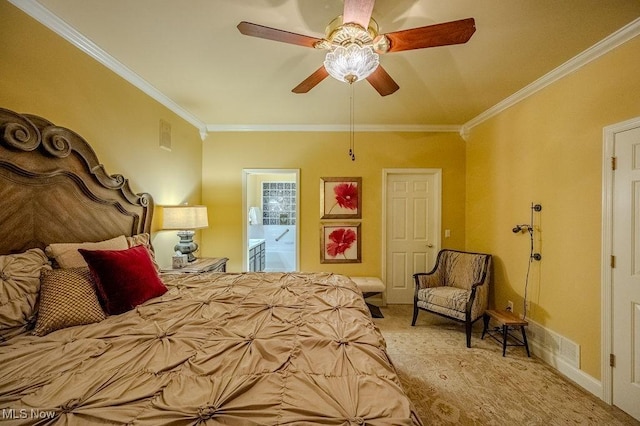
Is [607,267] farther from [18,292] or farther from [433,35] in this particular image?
[18,292]

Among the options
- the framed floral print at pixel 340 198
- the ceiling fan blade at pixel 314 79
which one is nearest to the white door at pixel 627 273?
the ceiling fan blade at pixel 314 79

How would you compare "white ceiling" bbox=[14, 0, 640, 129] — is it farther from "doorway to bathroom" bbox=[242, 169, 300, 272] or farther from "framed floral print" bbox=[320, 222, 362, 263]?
"doorway to bathroom" bbox=[242, 169, 300, 272]

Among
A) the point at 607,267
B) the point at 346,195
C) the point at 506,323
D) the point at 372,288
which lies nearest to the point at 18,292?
the point at 372,288

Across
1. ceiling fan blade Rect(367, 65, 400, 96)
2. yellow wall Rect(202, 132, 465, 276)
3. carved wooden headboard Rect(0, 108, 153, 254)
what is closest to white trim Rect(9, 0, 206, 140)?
carved wooden headboard Rect(0, 108, 153, 254)

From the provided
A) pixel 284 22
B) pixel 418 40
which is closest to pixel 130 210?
pixel 284 22

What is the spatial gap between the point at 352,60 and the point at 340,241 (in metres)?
2.76

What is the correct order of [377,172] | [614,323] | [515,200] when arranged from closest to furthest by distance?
[614,323], [515,200], [377,172]

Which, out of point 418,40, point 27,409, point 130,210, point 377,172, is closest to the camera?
point 27,409

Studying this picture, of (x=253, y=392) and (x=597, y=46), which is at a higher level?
(x=597, y=46)

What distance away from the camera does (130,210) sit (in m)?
2.37

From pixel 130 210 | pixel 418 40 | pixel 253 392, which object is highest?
pixel 418 40

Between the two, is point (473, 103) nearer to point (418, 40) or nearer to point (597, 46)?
point (597, 46)

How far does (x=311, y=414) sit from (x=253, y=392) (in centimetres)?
23

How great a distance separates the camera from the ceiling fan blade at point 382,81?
1.83 metres
